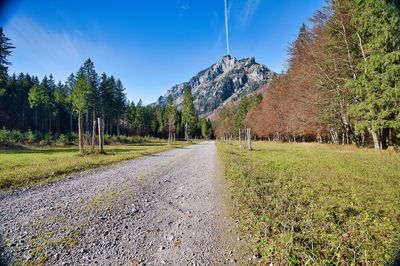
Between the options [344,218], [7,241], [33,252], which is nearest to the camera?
[33,252]

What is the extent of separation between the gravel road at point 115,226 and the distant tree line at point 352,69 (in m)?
14.2

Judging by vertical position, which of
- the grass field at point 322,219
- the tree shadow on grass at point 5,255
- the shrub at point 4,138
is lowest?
the grass field at point 322,219

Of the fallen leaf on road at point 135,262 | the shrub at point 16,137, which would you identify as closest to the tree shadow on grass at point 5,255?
the fallen leaf on road at point 135,262

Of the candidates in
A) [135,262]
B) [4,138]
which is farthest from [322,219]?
[4,138]

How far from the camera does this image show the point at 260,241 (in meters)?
3.50

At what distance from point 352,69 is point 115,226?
2153 centimetres

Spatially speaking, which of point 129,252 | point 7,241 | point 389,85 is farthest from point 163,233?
point 389,85

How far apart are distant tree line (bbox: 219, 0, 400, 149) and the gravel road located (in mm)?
14191

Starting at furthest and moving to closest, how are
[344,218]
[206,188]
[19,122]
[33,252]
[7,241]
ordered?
[19,122], [206,188], [344,218], [7,241], [33,252]

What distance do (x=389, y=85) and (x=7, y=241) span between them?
741 inches

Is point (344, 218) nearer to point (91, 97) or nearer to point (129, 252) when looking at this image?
point (129, 252)

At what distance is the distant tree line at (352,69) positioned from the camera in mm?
13531

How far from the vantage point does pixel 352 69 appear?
59.3ft

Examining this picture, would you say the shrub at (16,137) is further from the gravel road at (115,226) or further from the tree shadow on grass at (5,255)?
the tree shadow on grass at (5,255)
